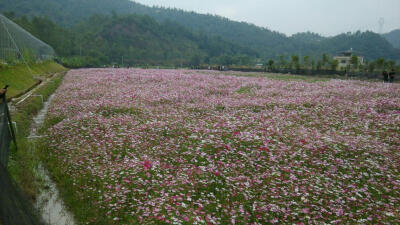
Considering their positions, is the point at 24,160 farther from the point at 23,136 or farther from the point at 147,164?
the point at 147,164

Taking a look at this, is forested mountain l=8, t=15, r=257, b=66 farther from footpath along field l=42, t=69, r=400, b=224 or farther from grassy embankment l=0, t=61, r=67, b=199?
footpath along field l=42, t=69, r=400, b=224

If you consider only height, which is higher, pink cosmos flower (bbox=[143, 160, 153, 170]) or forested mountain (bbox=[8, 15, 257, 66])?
forested mountain (bbox=[8, 15, 257, 66])

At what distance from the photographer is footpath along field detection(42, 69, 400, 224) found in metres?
6.64

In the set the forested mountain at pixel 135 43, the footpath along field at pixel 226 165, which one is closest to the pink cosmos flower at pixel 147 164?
the footpath along field at pixel 226 165

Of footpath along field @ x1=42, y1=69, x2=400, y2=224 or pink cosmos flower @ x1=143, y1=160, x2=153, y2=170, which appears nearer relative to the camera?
footpath along field @ x1=42, y1=69, x2=400, y2=224

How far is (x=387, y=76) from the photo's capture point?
3647 cm

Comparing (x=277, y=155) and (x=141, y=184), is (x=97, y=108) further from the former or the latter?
(x=277, y=155)

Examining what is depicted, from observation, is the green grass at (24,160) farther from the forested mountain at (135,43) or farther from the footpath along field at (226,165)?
the forested mountain at (135,43)

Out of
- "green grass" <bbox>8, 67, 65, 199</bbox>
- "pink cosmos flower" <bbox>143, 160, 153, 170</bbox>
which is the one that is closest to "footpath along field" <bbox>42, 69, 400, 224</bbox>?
"pink cosmos flower" <bbox>143, 160, 153, 170</bbox>

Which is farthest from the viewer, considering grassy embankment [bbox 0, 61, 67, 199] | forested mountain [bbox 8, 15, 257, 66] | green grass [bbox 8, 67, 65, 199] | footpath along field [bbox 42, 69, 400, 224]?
forested mountain [bbox 8, 15, 257, 66]

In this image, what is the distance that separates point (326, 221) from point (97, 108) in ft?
41.9

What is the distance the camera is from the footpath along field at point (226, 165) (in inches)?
261

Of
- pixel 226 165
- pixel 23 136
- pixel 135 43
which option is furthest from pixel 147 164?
pixel 135 43

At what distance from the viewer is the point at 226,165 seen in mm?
8695
